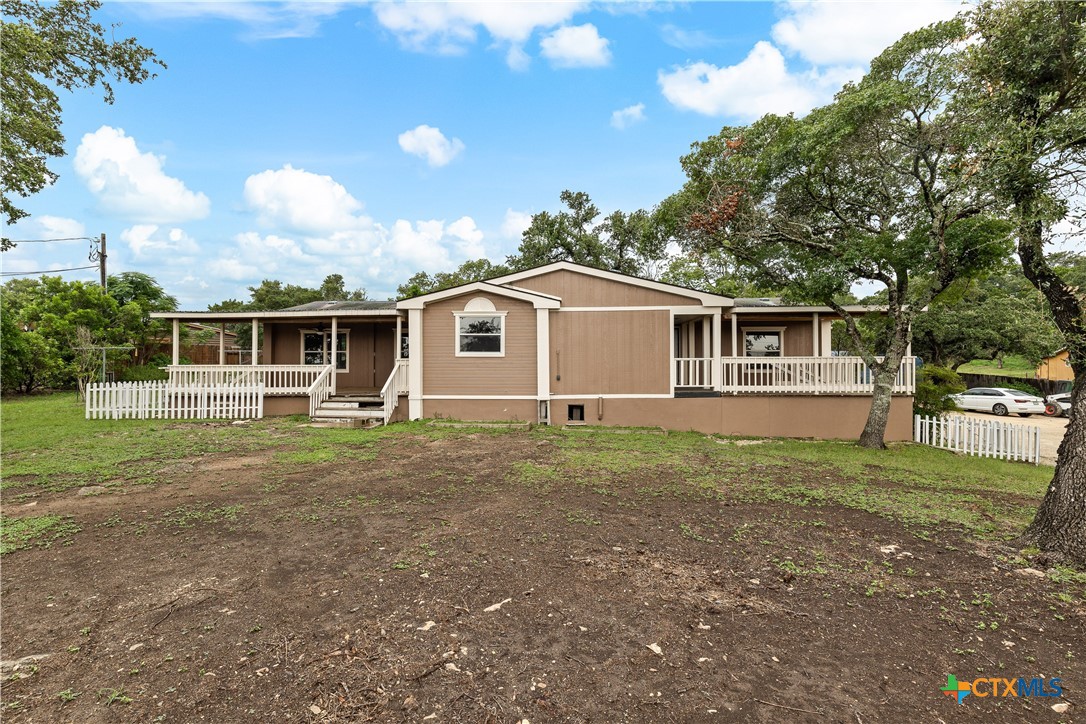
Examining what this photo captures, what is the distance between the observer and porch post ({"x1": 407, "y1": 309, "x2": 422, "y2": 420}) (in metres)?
11.6

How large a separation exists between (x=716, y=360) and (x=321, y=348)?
12.0 m

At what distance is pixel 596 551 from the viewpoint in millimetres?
3854

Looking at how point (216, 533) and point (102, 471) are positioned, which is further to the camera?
point (102, 471)

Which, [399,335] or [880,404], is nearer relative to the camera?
[880,404]

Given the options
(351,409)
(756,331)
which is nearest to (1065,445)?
(756,331)

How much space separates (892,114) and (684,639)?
387 inches

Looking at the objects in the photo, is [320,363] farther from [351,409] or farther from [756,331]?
[756,331]

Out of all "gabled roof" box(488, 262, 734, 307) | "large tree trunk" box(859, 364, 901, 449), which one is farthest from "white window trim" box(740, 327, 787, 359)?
"large tree trunk" box(859, 364, 901, 449)

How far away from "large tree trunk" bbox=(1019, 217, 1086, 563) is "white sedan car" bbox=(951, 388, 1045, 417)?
18.9 metres

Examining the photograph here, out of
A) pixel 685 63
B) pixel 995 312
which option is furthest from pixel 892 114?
pixel 995 312

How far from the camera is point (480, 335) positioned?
1175 centimetres

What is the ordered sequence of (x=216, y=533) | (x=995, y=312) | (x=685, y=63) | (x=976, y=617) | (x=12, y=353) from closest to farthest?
1. (x=976, y=617)
2. (x=216, y=533)
3. (x=685, y=63)
4. (x=12, y=353)
5. (x=995, y=312)

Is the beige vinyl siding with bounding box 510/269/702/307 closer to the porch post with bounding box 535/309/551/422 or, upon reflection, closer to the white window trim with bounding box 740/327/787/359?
the porch post with bounding box 535/309/551/422

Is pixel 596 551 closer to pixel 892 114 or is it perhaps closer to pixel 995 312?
pixel 892 114
